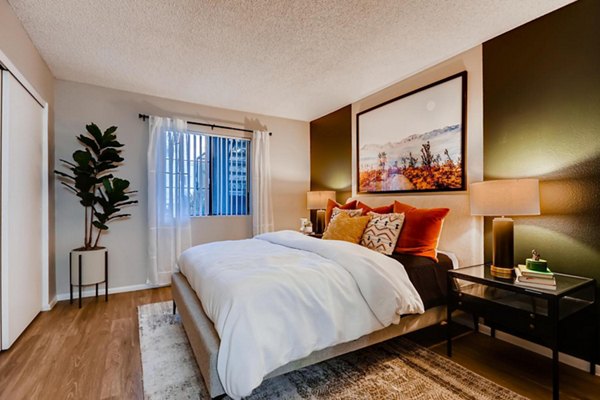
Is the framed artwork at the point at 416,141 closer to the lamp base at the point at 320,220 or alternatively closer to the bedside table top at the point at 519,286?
the lamp base at the point at 320,220

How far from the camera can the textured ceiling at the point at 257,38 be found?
205 cm

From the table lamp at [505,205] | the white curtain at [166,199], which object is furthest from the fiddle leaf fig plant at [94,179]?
the table lamp at [505,205]

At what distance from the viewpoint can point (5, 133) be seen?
2146mm

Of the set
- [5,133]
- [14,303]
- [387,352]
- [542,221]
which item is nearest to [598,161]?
[542,221]

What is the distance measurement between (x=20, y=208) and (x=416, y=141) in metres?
3.75

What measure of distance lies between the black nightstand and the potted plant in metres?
3.49

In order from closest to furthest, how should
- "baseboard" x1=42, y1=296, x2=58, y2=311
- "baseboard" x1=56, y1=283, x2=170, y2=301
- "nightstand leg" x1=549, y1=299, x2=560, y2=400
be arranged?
"nightstand leg" x1=549, y1=299, x2=560, y2=400 → "baseboard" x1=42, y1=296, x2=58, y2=311 → "baseboard" x1=56, y1=283, x2=170, y2=301

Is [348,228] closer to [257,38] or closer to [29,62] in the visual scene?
→ [257,38]

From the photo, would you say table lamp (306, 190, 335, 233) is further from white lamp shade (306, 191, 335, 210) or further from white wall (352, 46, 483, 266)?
white wall (352, 46, 483, 266)

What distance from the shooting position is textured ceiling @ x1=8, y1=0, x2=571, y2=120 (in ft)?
6.74

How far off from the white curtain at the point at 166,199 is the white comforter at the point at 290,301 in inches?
67.4

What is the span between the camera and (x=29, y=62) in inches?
96.7

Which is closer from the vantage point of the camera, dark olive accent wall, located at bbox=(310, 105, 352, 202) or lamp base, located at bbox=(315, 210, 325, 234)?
dark olive accent wall, located at bbox=(310, 105, 352, 202)

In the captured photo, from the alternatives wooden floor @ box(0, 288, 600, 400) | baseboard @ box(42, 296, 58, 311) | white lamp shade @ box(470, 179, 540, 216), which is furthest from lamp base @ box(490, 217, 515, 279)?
baseboard @ box(42, 296, 58, 311)
